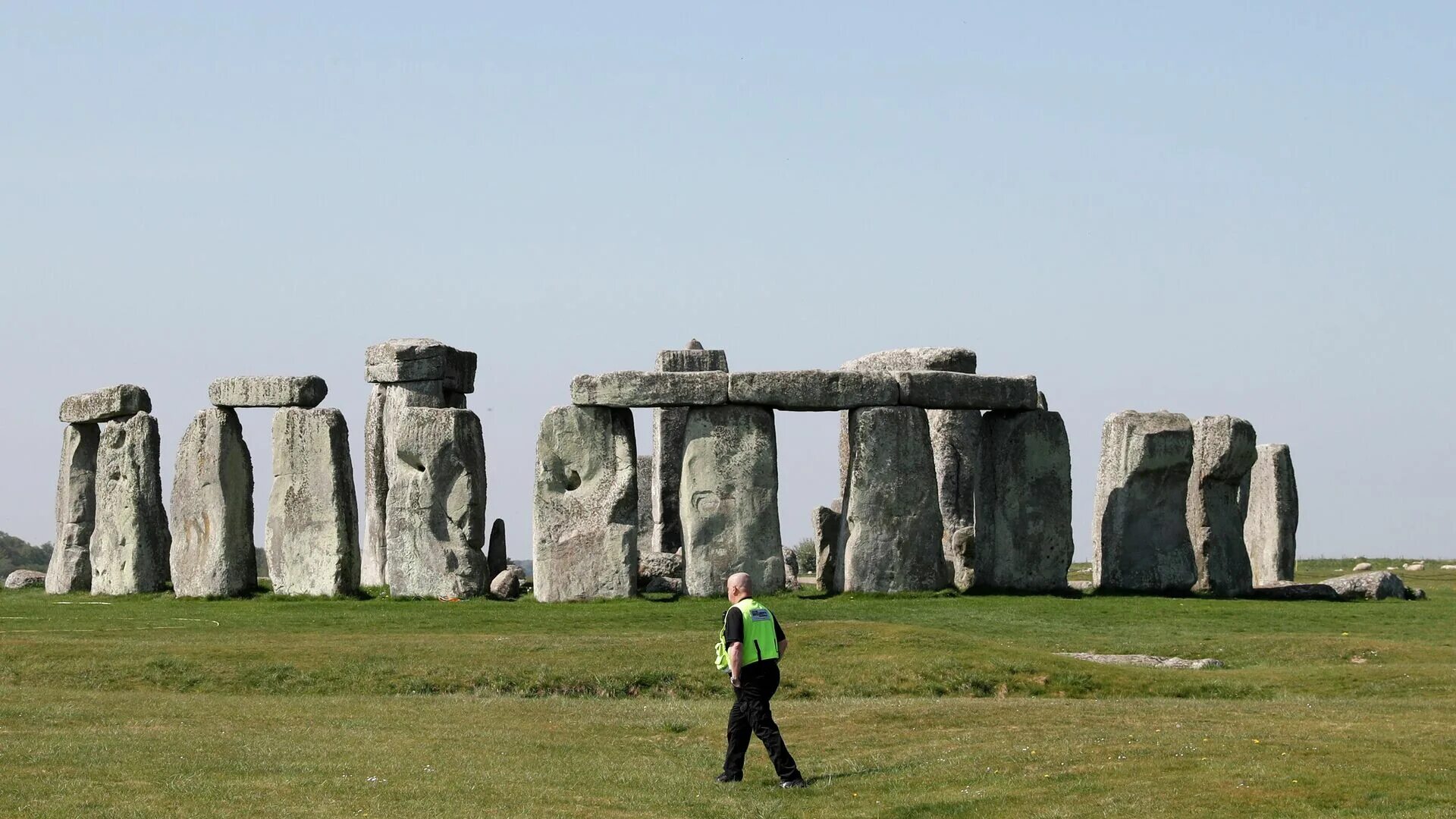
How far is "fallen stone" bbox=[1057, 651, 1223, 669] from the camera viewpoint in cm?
2493

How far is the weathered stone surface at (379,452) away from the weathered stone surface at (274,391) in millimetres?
2894

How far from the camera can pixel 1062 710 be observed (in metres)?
20.7

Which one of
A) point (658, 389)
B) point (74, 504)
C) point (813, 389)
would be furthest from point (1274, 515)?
point (74, 504)

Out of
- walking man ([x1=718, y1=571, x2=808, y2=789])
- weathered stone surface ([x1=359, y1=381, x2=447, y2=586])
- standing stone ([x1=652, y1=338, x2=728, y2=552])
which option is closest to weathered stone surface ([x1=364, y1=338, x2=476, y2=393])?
weathered stone surface ([x1=359, y1=381, x2=447, y2=586])

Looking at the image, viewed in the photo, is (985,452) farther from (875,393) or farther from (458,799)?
(458,799)

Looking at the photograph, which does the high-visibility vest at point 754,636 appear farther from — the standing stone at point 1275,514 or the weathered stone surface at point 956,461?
the standing stone at point 1275,514

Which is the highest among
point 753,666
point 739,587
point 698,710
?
point 739,587

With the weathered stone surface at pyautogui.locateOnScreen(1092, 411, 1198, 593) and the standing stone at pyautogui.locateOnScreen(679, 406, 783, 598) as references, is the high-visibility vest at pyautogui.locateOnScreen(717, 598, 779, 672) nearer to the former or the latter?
the standing stone at pyautogui.locateOnScreen(679, 406, 783, 598)

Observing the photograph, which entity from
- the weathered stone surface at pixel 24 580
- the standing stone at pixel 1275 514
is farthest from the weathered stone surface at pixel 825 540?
the weathered stone surface at pixel 24 580

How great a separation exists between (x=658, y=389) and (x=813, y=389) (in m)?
2.44

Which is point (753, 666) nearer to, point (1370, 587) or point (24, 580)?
point (1370, 587)

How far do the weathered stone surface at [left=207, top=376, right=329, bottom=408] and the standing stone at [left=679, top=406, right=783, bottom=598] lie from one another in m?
6.54

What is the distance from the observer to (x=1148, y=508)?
116 ft

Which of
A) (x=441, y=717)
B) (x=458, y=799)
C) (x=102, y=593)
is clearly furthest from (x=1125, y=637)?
(x=102, y=593)
